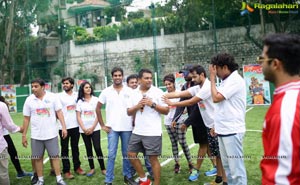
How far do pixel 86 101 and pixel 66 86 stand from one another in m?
0.45

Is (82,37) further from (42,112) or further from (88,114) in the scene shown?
(42,112)

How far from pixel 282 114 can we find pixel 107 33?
22.4 metres

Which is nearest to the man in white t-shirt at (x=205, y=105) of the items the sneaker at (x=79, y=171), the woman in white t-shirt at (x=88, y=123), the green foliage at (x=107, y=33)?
the woman in white t-shirt at (x=88, y=123)

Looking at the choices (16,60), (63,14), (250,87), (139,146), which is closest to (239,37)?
(250,87)

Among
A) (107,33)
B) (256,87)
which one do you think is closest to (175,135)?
(256,87)

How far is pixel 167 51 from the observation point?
66.8ft

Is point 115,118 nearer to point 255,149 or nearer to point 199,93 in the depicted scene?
point 199,93

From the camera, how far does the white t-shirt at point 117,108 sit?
5199 millimetres

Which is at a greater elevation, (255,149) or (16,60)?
(16,60)

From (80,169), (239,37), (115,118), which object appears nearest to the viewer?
(115,118)

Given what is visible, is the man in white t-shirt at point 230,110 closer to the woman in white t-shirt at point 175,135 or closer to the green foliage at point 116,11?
the woman in white t-shirt at point 175,135

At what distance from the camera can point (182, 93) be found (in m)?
4.84

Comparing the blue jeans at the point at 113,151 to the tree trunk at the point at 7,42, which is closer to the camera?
the blue jeans at the point at 113,151

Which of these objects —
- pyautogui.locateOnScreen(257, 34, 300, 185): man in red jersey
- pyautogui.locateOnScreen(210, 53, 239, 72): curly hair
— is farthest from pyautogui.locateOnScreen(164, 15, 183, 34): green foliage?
pyautogui.locateOnScreen(257, 34, 300, 185): man in red jersey
